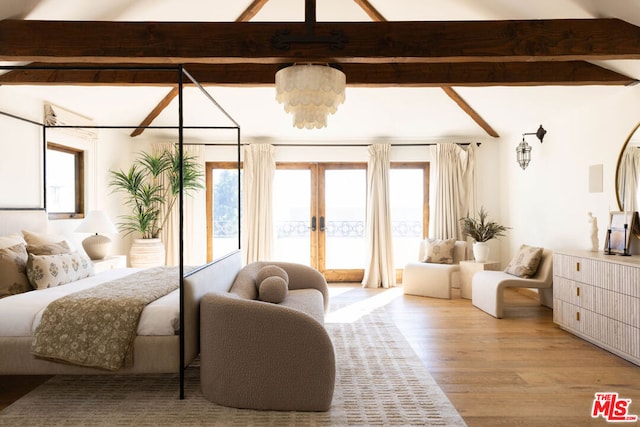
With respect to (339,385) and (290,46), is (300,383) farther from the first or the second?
(290,46)

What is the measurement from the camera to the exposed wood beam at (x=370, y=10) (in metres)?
4.61

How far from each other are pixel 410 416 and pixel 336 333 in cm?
170

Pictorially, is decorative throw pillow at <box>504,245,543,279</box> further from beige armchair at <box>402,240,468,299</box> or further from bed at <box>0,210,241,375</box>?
bed at <box>0,210,241,375</box>

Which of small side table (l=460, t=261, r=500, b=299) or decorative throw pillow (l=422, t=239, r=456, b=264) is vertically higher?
decorative throw pillow (l=422, t=239, r=456, b=264)

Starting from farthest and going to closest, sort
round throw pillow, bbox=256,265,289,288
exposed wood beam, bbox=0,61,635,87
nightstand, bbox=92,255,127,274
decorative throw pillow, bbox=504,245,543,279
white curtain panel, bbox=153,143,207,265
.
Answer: white curtain panel, bbox=153,143,207,265 → decorative throw pillow, bbox=504,245,543,279 → nightstand, bbox=92,255,127,274 → exposed wood beam, bbox=0,61,635,87 → round throw pillow, bbox=256,265,289,288

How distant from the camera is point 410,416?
2510 mm

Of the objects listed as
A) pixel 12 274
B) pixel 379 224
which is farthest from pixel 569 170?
pixel 12 274

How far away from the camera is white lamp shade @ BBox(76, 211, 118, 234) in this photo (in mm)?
4742

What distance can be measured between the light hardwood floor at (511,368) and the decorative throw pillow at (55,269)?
70 cm

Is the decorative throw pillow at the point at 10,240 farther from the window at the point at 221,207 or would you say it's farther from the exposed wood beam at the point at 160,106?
the window at the point at 221,207

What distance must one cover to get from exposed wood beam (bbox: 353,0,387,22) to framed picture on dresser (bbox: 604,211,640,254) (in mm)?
3046

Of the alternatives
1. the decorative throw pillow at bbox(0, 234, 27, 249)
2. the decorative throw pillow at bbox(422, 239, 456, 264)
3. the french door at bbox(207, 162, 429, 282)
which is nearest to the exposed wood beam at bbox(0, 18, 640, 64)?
the decorative throw pillow at bbox(0, 234, 27, 249)

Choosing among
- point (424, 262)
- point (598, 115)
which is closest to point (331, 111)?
point (598, 115)

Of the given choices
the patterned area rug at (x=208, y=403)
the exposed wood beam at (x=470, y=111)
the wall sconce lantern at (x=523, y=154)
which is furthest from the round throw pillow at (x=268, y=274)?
the wall sconce lantern at (x=523, y=154)
